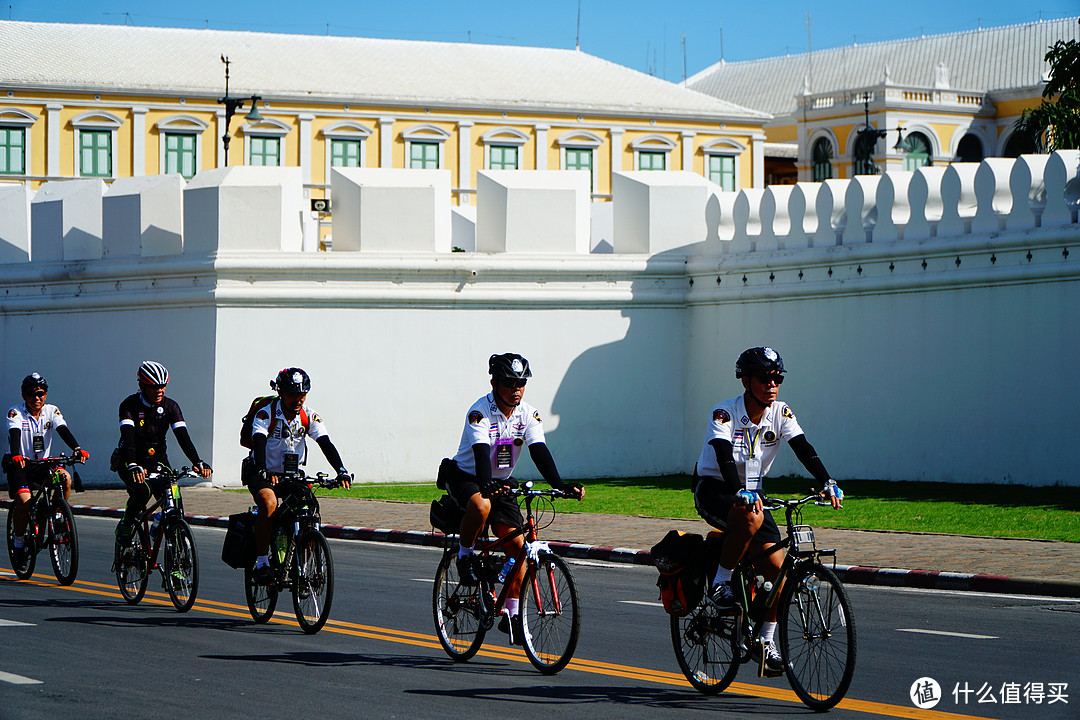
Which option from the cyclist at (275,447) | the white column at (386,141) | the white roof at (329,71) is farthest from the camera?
the white column at (386,141)

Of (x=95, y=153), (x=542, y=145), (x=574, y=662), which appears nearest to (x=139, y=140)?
(x=95, y=153)

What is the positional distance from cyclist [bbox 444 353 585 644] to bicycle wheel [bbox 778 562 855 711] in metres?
1.67

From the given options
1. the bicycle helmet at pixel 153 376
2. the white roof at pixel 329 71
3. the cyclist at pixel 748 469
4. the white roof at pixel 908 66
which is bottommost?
the cyclist at pixel 748 469

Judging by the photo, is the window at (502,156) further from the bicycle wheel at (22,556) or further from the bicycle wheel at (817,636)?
the bicycle wheel at (817,636)

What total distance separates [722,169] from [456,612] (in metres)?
50.7

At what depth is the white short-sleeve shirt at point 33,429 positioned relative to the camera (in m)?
14.6

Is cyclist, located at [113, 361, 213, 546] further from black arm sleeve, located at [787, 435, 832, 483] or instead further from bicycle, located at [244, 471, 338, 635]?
black arm sleeve, located at [787, 435, 832, 483]

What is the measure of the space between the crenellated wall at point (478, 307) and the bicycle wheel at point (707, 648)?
47.9 ft

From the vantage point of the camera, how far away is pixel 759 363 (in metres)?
8.61

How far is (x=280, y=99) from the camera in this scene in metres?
Answer: 53.2

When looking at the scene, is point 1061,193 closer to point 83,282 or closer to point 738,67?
point 83,282

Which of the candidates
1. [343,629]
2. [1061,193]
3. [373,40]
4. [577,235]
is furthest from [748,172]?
[343,629]

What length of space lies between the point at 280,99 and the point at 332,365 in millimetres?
29373

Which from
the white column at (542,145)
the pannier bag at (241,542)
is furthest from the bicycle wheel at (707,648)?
the white column at (542,145)
